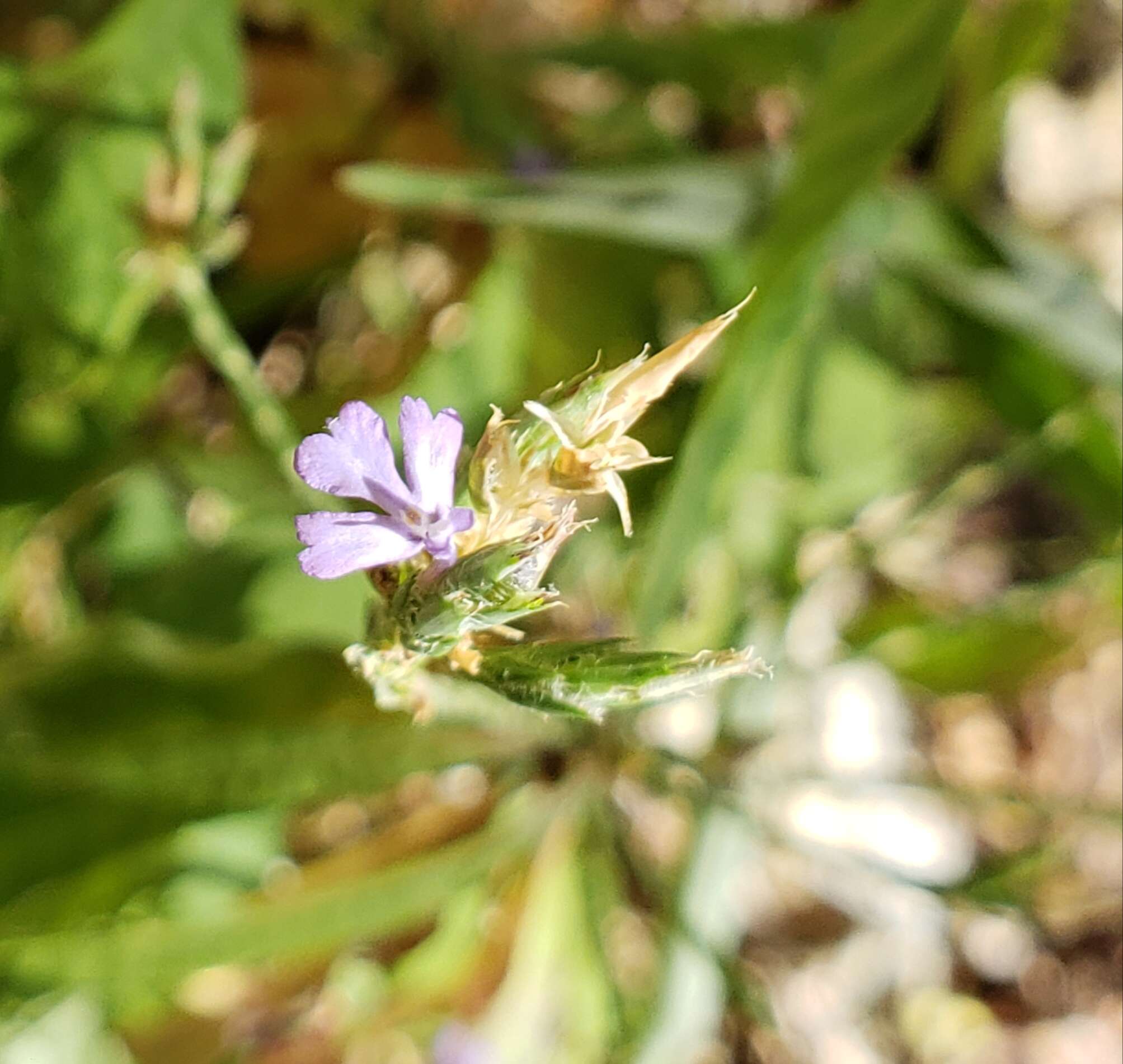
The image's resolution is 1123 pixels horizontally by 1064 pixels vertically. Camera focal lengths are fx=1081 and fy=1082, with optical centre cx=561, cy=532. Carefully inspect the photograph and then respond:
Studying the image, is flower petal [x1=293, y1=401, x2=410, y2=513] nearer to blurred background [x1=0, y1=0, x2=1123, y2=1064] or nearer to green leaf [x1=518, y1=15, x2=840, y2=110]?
blurred background [x1=0, y1=0, x2=1123, y2=1064]

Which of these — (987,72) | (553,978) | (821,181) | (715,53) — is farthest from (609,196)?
(553,978)

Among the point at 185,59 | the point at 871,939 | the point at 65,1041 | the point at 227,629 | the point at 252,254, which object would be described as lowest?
the point at 871,939

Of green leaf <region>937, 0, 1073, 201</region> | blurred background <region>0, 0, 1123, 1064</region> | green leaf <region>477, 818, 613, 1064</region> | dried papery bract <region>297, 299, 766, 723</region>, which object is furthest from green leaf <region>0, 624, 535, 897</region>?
green leaf <region>937, 0, 1073, 201</region>

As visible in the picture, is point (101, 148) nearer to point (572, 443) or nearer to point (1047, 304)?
point (572, 443)

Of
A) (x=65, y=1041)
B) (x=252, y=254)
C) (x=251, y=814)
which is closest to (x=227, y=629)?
(x=251, y=814)

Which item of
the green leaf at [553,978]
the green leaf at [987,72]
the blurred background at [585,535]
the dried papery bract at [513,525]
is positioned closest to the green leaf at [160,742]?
the blurred background at [585,535]

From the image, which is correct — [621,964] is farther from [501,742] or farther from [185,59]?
[185,59]
